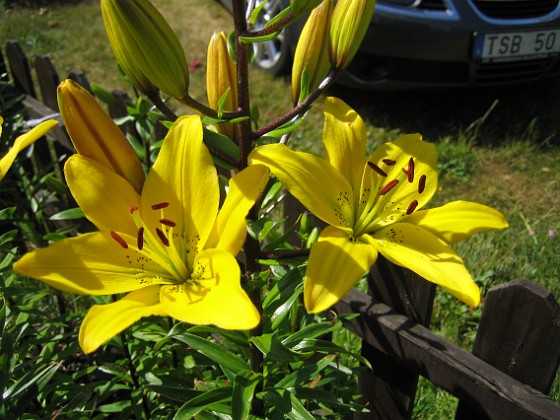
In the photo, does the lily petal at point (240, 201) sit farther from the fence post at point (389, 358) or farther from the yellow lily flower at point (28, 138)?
the fence post at point (389, 358)

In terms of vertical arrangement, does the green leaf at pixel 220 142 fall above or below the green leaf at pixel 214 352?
above

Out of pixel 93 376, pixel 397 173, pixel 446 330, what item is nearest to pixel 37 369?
pixel 93 376

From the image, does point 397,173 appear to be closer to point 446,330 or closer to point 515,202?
point 446,330

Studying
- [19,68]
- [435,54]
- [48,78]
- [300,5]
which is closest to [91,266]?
[300,5]

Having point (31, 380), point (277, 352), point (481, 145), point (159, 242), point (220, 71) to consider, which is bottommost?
point (481, 145)

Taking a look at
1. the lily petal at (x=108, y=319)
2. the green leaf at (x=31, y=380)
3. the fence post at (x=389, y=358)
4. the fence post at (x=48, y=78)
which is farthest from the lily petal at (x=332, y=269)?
the fence post at (x=48, y=78)

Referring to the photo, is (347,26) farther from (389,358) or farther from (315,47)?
(389,358)
